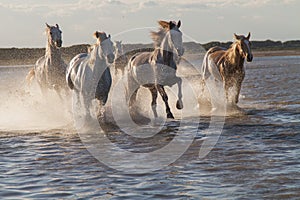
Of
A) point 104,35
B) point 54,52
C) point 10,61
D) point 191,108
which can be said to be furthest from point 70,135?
point 10,61

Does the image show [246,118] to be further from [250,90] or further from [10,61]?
[10,61]

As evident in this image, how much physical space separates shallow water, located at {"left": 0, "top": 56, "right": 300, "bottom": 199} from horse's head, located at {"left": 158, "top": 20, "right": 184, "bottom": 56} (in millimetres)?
1621

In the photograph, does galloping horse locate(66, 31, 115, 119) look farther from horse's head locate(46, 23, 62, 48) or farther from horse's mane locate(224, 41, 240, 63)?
horse's mane locate(224, 41, 240, 63)

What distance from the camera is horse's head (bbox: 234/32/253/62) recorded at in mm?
12448

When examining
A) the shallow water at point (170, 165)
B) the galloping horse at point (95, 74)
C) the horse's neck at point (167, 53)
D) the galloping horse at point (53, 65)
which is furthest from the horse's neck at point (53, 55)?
the horse's neck at point (167, 53)

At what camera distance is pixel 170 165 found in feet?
24.9

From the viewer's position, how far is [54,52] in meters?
12.8

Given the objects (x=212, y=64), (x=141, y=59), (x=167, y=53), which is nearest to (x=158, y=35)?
(x=167, y=53)

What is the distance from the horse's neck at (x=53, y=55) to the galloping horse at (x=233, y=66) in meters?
3.97

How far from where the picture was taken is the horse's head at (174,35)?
11.7 meters

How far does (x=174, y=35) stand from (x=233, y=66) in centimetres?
206

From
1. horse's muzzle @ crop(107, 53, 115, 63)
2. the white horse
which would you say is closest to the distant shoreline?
the white horse

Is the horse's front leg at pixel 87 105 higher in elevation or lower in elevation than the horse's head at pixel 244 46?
lower

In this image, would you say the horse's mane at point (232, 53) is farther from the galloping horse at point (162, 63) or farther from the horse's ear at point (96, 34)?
the horse's ear at point (96, 34)
